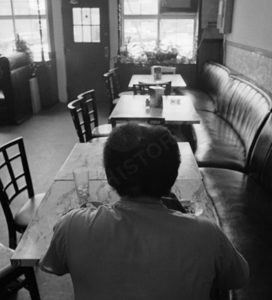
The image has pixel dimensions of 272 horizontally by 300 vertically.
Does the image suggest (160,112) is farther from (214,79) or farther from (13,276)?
(214,79)

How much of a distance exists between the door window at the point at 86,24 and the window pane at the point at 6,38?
4.30 feet

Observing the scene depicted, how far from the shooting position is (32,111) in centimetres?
633

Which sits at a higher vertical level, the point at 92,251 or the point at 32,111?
the point at 92,251

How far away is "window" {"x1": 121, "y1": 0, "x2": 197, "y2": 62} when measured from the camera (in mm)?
6688

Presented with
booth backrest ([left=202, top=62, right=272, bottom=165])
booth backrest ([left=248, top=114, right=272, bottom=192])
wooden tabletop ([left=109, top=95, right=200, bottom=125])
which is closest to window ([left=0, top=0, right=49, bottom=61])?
booth backrest ([left=202, top=62, right=272, bottom=165])

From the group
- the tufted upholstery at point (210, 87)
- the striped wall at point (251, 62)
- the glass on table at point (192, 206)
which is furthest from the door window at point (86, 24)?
the glass on table at point (192, 206)

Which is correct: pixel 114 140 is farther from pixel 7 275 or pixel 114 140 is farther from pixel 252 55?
pixel 252 55

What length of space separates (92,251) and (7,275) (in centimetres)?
65

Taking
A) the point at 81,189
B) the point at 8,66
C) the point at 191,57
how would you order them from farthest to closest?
the point at 191,57 < the point at 8,66 < the point at 81,189

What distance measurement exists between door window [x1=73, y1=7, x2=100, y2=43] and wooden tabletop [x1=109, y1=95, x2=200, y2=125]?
11.6 ft

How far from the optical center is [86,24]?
6762 millimetres

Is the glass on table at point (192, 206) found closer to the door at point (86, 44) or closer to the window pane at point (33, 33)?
the door at point (86, 44)

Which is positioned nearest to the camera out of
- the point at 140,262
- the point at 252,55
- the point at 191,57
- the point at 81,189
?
the point at 140,262

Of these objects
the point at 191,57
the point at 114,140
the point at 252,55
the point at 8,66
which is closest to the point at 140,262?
the point at 114,140
